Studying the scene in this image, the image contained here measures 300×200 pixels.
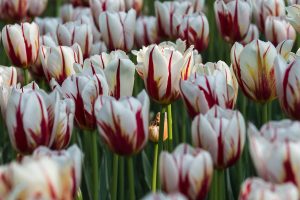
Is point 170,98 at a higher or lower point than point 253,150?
lower

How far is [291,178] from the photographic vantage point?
1.11 m

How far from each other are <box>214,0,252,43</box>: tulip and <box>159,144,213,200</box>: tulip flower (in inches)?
48.3

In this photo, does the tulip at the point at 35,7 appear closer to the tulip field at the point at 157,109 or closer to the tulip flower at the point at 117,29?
the tulip field at the point at 157,109

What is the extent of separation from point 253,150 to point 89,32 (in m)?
1.32

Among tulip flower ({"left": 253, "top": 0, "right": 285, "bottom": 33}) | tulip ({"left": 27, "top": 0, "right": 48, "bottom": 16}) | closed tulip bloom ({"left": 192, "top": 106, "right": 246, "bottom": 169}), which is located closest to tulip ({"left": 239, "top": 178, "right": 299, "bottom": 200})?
closed tulip bloom ({"left": 192, "top": 106, "right": 246, "bottom": 169})

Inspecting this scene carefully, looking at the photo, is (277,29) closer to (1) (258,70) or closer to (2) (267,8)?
(2) (267,8)

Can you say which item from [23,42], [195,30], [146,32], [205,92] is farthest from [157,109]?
[205,92]

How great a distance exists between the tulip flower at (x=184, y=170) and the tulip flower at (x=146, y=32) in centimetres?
151

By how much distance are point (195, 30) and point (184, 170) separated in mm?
1270

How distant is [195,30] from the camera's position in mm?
2387

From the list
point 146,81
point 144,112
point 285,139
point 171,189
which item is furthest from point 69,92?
point 285,139

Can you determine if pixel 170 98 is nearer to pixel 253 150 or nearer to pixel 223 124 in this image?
pixel 223 124

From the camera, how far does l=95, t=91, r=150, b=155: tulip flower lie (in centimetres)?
139

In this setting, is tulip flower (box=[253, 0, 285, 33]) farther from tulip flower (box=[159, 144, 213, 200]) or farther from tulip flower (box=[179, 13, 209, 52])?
tulip flower (box=[159, 144, 213, 200])
